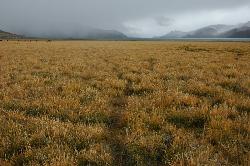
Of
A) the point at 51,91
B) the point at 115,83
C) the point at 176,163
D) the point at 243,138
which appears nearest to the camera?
the point at 176,163

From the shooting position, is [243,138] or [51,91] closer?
[243,138]

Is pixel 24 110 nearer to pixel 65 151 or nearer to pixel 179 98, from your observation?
pixel 65 151

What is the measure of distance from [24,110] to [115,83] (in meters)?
5.73

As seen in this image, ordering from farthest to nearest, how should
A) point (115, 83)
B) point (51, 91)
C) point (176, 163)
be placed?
point (115, 83)
point (51, 91)
point (176, 163)

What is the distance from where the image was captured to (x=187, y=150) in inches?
264

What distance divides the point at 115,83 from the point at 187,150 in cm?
862

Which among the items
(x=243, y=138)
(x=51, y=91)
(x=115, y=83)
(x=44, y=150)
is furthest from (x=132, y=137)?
(x=115, y=83)

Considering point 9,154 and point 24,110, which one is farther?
point 24,110

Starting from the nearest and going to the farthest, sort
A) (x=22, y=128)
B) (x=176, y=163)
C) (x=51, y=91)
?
(x=176, y=163) → (x=22, y=128) → (x=51, y=91)

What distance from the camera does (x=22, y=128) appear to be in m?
8.11

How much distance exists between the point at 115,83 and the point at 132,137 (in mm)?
7637

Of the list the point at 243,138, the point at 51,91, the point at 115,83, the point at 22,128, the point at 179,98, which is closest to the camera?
the point at 243,138

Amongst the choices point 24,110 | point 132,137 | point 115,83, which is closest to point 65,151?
point 132,137

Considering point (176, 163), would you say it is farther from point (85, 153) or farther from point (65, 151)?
point (65, 151)
